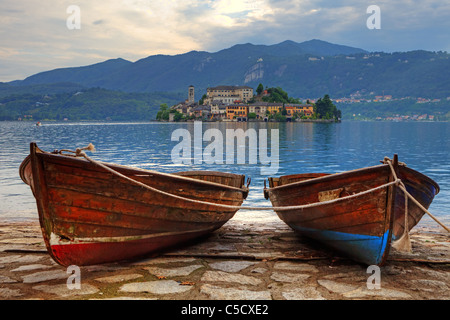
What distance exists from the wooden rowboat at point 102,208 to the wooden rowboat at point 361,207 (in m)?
1.75

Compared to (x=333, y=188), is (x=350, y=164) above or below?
below

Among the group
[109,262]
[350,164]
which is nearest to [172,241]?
[109,262]

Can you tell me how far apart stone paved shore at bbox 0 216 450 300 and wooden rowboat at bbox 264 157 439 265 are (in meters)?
0.33

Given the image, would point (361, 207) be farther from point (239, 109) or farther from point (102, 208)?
point (239, 109)

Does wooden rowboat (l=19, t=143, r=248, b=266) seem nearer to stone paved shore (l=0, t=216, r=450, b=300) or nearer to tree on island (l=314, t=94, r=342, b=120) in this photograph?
stone paved shore (l=0, t=216, r=450, b=300)

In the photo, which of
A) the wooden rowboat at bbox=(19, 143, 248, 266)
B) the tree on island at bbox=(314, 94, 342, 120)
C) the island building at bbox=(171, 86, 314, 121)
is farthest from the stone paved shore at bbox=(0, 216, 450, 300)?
the tree on island at bbox=(314, 94, 342, 120)

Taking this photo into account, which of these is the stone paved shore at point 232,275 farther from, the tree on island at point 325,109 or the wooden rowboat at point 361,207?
the tree on island at point 325,109

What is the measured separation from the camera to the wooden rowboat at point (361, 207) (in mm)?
4953

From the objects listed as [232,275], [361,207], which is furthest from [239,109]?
[232,275]

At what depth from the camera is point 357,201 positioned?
16.9 feet

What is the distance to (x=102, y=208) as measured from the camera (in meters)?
4.96
